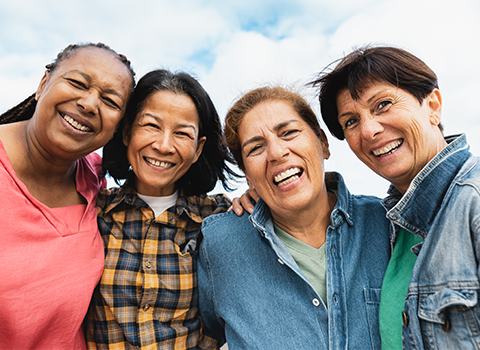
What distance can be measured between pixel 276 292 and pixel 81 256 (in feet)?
3.59

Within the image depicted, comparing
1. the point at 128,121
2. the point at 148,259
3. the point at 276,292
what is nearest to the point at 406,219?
the point at 276,292

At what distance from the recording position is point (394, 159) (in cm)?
A: 159

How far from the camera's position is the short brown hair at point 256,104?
6.48 ft

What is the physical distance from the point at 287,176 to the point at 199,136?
2.79 ft

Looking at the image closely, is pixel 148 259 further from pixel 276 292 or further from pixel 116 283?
pixel 276 292

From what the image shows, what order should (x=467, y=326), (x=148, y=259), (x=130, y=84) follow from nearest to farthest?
(x=467, y=326) < (x=148, y=259) < (x=130, y=84)

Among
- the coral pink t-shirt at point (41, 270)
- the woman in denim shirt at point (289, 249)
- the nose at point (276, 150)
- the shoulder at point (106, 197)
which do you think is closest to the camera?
the coral pink t-shirt at point (41, 270)

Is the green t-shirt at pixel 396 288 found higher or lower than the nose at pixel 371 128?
lower

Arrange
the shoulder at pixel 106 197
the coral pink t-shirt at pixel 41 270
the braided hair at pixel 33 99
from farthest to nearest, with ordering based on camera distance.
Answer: the shoulder at pixel 106 197 < the braided hair at pixel 33 99 < the coral pink t-shirt at pixel 41 270

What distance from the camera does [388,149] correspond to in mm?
1616

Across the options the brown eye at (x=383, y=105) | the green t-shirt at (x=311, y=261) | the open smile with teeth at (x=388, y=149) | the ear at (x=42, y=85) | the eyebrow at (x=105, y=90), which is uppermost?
the ear at (x=42, y=85)

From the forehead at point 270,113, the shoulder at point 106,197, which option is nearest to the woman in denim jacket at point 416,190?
the forehead at point 270,113

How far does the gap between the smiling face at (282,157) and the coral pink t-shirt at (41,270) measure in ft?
3.49

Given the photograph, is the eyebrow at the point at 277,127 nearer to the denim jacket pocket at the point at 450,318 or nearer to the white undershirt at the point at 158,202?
the white undershirt at the point at 158,202
